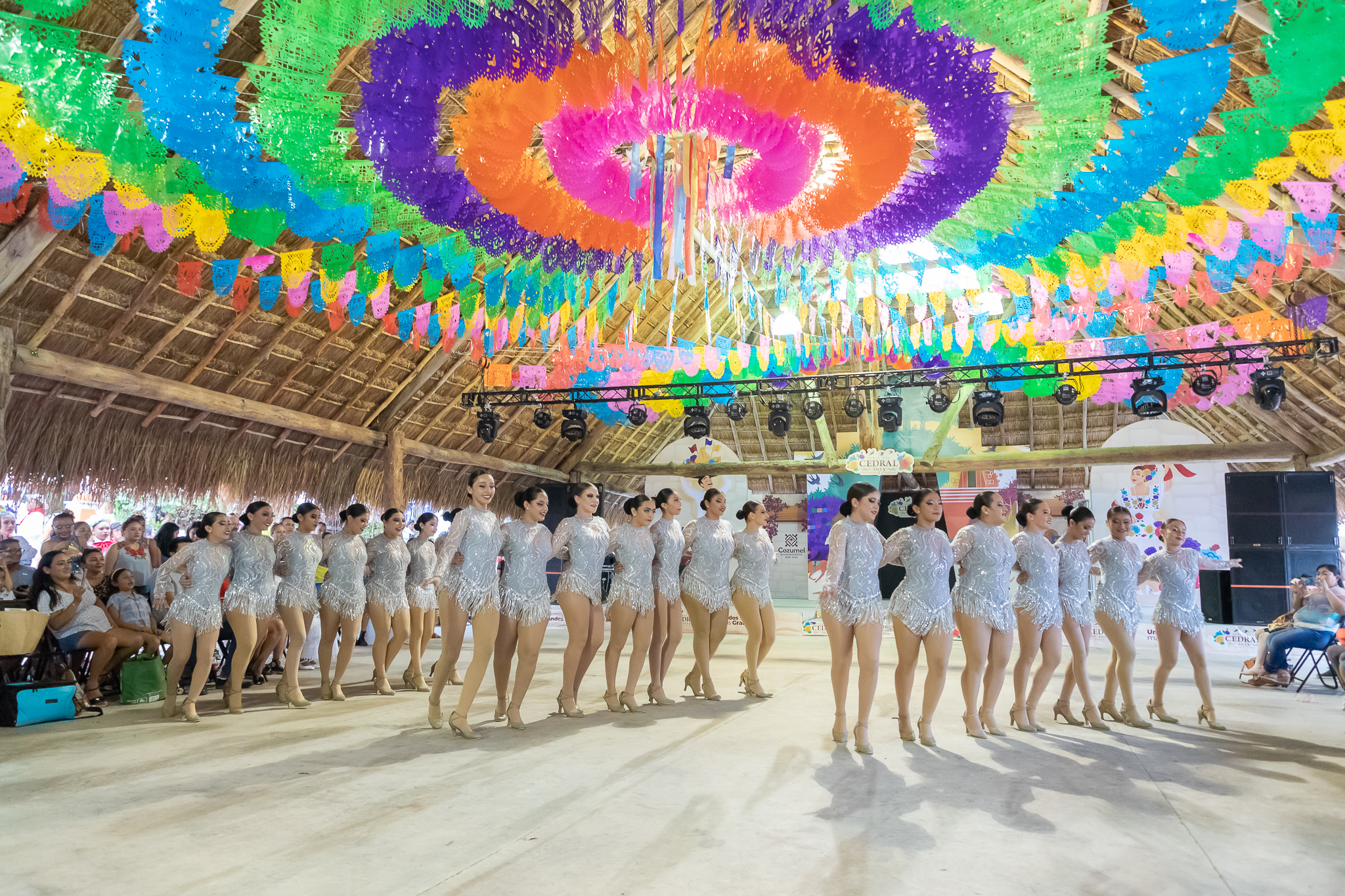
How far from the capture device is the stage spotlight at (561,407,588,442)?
444 inches

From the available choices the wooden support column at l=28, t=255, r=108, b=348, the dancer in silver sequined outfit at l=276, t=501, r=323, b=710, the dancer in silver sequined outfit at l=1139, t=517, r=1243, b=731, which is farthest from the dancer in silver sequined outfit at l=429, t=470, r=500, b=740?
the wooden support column at l=28, t=255, r=108, b=348

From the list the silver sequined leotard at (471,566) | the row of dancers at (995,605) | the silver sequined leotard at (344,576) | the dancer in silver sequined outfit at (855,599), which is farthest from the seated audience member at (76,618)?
the row of dancers at (995,605)

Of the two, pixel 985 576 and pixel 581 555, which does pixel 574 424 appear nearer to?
pixel 581 555

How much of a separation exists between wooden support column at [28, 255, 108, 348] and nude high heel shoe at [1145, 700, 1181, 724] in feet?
29.3

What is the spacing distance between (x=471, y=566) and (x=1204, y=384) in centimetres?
901

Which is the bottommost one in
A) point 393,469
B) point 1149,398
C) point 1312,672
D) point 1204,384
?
point 1312,672

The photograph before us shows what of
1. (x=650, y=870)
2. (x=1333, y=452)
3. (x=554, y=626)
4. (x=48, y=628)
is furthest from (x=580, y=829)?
(x=1333, y=452)

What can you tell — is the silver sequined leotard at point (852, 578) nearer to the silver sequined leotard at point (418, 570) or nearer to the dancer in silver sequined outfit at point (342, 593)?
the dancer in silver sequined outfit at point (342, 593)

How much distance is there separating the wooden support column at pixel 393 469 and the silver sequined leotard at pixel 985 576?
28.9 ft

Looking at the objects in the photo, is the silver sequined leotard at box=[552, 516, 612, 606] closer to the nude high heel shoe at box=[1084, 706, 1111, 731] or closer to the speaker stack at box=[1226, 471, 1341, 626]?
the nude high heel shoe at box=[1084, 706, 1111, 731]

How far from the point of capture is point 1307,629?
6.92 metres

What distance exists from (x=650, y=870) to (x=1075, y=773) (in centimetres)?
231

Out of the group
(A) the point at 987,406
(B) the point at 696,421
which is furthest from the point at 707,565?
(A) the point at 987,406

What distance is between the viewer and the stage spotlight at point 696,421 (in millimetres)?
11109
